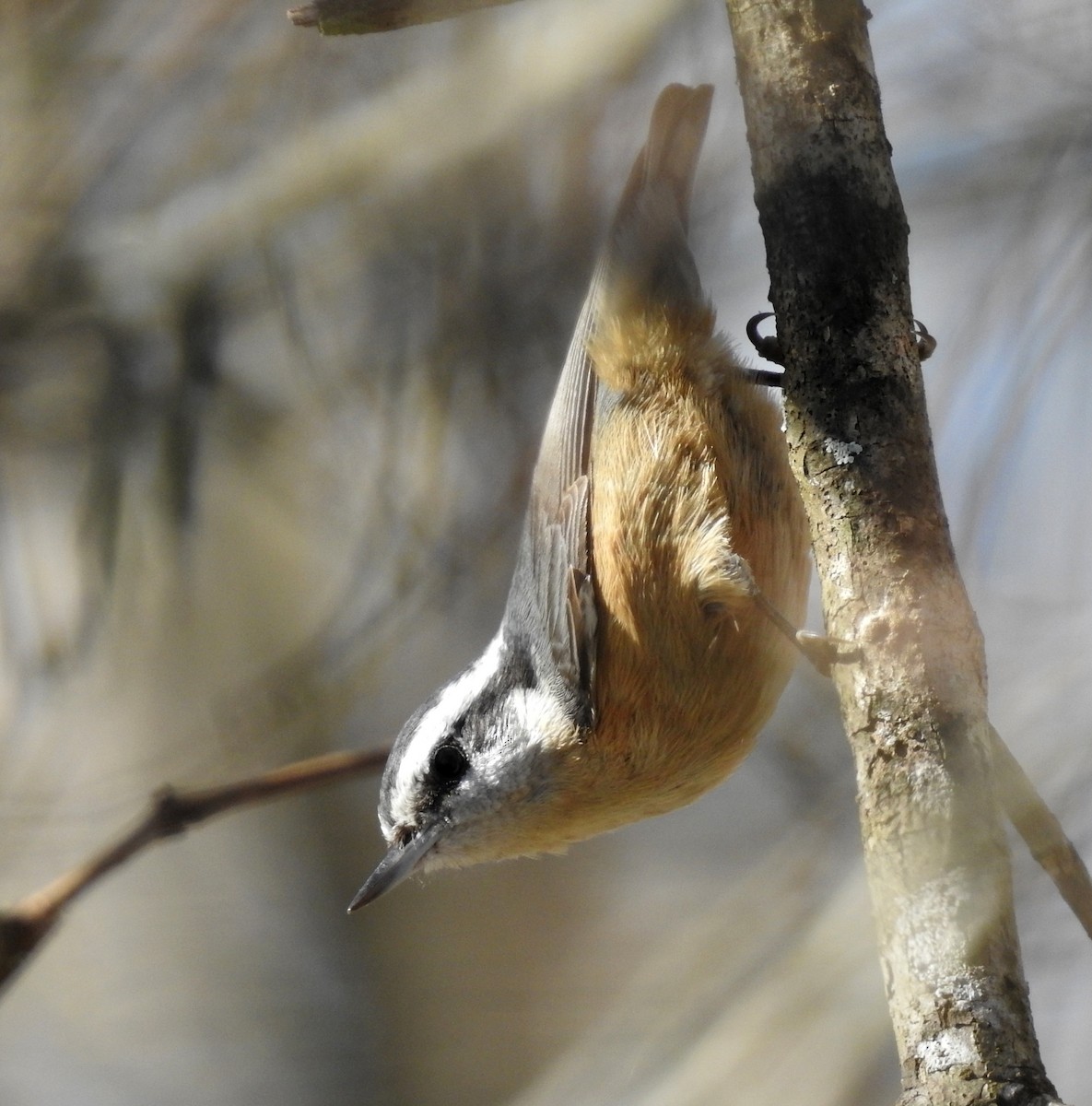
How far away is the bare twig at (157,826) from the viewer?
161 cm

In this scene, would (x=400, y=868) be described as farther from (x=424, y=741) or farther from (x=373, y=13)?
(x=373, y=13)

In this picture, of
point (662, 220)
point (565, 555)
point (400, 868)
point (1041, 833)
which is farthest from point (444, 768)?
point (1041, 833)

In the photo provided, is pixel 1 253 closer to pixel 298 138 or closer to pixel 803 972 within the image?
pixel 298 138

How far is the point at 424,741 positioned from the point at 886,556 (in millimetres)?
1286

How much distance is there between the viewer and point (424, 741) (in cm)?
251

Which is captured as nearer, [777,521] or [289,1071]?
[777,521]

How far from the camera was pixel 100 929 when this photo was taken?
5172 millimetres

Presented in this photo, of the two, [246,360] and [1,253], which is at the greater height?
[1,253]

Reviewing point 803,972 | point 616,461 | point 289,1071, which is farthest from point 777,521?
point 289,1071

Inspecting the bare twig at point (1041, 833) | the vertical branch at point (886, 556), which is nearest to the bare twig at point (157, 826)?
the vertical branch at point (886, 556)

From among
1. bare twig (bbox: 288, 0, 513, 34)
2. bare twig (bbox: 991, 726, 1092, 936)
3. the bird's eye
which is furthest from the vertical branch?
the bird's eye

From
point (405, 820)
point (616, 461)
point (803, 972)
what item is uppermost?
point (616, 461)

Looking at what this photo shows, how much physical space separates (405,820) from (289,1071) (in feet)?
9.72

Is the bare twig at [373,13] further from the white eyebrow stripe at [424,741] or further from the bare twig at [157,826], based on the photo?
the white eyebrow stripe at [424,741]
